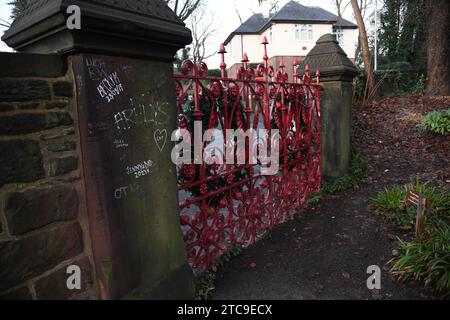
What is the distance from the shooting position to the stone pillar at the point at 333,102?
496 centimetres

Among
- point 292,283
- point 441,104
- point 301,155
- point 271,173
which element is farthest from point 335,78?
point 441,104

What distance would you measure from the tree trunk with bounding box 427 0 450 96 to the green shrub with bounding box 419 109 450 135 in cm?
370

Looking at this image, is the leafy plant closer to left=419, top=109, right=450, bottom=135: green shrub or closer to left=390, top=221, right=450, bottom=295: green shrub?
left=390, top=221, right=450, bottom=295: green shrub

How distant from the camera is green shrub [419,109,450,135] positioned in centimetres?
664

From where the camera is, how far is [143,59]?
2.06 meters

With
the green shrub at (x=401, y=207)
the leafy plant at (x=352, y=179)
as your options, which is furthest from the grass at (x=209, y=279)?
the leafy plant at (x=352, y=179)

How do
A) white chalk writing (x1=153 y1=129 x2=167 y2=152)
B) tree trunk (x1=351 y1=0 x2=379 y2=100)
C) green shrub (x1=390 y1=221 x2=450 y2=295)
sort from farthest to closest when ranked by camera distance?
tree trunk (x1=351 y1=0 x2=379 y2=100)
green shrub (x1=390 y1=221 x2=450 y2=295)
white chalk writing (x1=153 y1=129 x2=167 y2=152)

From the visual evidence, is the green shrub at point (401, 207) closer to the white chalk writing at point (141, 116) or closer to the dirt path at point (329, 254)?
the dirt path at point (329, 254)

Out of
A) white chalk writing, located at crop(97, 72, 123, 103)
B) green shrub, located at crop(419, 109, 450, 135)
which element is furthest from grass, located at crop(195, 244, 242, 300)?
green shrub, located at crop(419, 109, 450, 135)

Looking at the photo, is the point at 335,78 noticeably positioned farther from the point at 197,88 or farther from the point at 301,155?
the point at 197,88

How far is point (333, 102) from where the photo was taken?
504 centimetres

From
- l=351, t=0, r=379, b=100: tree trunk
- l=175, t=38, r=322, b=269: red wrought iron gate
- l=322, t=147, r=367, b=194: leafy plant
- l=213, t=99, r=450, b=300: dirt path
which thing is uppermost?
l=351, t=0, r=379, b=100: tree trunk

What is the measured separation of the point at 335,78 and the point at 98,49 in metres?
4.04

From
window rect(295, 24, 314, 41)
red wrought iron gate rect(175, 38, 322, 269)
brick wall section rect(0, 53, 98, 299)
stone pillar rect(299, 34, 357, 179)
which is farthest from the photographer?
window rect(295, 24, 314, 41)
